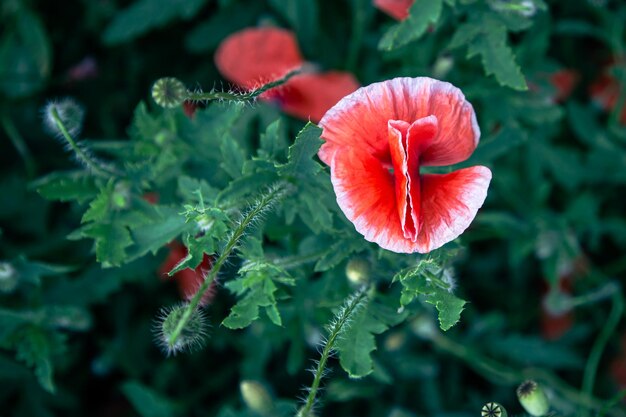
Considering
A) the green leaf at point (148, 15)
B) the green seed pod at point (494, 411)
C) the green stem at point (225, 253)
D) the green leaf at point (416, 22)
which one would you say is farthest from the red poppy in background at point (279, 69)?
the green seed pod at point (494, 411)

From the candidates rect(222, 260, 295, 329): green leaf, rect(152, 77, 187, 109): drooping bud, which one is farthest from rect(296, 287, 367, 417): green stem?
rect(152, 77, 187, 109): drooping bud

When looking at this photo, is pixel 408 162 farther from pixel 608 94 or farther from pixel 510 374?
pixel 608 94

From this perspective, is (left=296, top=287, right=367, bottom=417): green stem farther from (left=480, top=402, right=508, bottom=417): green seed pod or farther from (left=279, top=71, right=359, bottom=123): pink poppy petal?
(left=279, top=71, right=359, bottom=123): pink poppy petal

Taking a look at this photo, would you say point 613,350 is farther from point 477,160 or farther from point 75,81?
point 75,81

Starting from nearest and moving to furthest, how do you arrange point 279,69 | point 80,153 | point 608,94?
1. point 80,153
2. point 279,69
3. point 608,94

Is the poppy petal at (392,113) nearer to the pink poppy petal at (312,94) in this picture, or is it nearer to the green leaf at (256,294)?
the green leaf at (256,294)

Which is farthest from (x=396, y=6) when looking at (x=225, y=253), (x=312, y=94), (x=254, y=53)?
(x=225, y=253)

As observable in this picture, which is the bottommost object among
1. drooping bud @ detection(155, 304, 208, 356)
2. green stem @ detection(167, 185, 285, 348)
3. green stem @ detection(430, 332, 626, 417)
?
green stem @ detection(430, 332, 626, 417)
